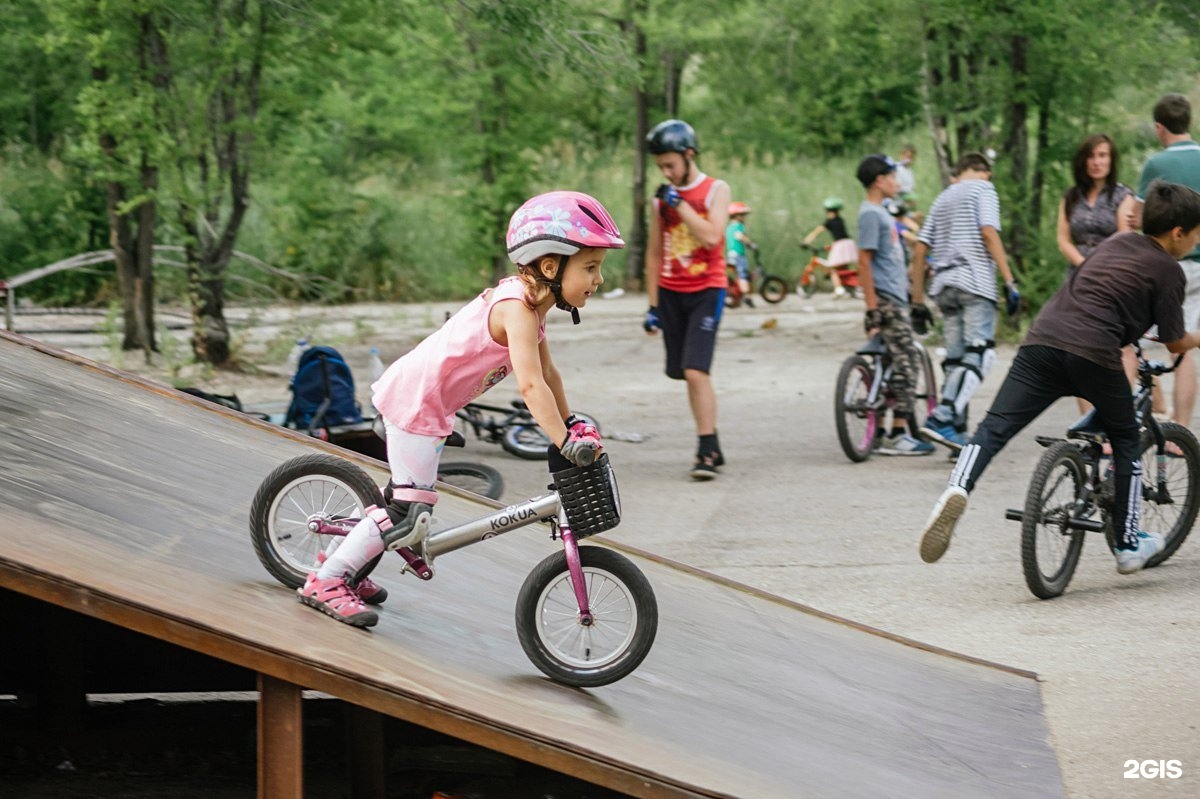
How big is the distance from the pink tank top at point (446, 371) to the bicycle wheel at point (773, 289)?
2098 cm

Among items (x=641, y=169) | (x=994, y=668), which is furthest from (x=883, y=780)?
(x=641, y=169)

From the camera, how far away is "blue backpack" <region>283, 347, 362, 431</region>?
359 inches

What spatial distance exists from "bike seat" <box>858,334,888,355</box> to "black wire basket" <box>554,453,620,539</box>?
6562 mm

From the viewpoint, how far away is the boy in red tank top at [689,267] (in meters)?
9.56

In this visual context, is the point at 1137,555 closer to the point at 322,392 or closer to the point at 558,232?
the point at 558,232

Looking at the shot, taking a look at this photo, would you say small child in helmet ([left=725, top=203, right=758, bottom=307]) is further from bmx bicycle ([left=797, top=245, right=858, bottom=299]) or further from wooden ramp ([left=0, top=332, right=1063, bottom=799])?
wooden ramp ([left=0, top=332, right=1063, bottom=799])

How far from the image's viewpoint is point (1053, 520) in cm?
669

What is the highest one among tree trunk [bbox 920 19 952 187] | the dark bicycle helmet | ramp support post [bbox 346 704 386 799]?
tree trunk [bbox 920 19 952 187]

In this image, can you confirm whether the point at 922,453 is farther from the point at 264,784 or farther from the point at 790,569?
the point at 264,784

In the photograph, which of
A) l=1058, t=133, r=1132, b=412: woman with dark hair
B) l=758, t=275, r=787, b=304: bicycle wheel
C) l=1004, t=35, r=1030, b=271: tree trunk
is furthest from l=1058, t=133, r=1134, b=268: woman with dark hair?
l=758, t=275, r=787, b=304: bicycle wheel

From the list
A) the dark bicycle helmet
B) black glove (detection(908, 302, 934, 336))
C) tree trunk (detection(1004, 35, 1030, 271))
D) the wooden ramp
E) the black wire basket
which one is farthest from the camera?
tree trunk (detection(1004, 35, 1030, 271))

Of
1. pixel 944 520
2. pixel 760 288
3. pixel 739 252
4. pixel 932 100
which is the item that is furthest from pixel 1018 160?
pixel 944 520

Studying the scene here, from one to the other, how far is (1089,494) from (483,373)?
12.1 ft

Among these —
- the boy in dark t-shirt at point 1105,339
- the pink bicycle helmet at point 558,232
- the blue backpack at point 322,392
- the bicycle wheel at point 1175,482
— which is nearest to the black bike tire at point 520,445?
the blue backpack at point 322,392
